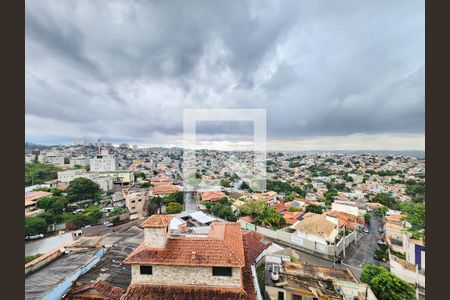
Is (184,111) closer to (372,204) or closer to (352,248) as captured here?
(352,248)

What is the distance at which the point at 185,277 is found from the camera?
3.03m

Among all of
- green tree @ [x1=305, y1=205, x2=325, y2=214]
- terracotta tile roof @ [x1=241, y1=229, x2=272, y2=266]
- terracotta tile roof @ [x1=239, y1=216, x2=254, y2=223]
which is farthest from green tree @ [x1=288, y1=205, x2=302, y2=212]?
terracotta tile roof @ [x1=241, y1=229, x2=272, y2=266]

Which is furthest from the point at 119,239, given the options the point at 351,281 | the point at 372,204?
the point at 372,204

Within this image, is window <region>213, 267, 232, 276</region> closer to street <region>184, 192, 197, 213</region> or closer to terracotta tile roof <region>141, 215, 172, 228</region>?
terracotta tile roof <region>141, 215, 172, 228</region>

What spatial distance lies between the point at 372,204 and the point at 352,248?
7.84 metres

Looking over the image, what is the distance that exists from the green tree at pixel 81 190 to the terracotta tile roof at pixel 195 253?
11.2m

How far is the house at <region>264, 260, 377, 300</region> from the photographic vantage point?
3771mm

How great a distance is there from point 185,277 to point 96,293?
5.98 feet

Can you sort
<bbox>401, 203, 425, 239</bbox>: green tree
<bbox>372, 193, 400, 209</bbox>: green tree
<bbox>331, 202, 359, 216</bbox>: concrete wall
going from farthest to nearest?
1. <bbox>372, 193, 400, 209</bbox>: green tree
2. <bbox>331, 202, 359, 216</bbox>: concrete wall
3. <bbox>401, 203, 425, 239</bbox>: green tree

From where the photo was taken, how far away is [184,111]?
6.05 m

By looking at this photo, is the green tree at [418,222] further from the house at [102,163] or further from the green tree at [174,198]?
the house at [102,163]

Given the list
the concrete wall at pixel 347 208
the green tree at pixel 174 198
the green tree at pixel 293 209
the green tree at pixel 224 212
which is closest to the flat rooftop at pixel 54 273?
the green tree at pixel 174 198

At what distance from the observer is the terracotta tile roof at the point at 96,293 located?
3.28m

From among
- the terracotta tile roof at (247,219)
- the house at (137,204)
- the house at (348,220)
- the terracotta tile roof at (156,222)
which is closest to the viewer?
the terracotta tile roof at (156,222)
